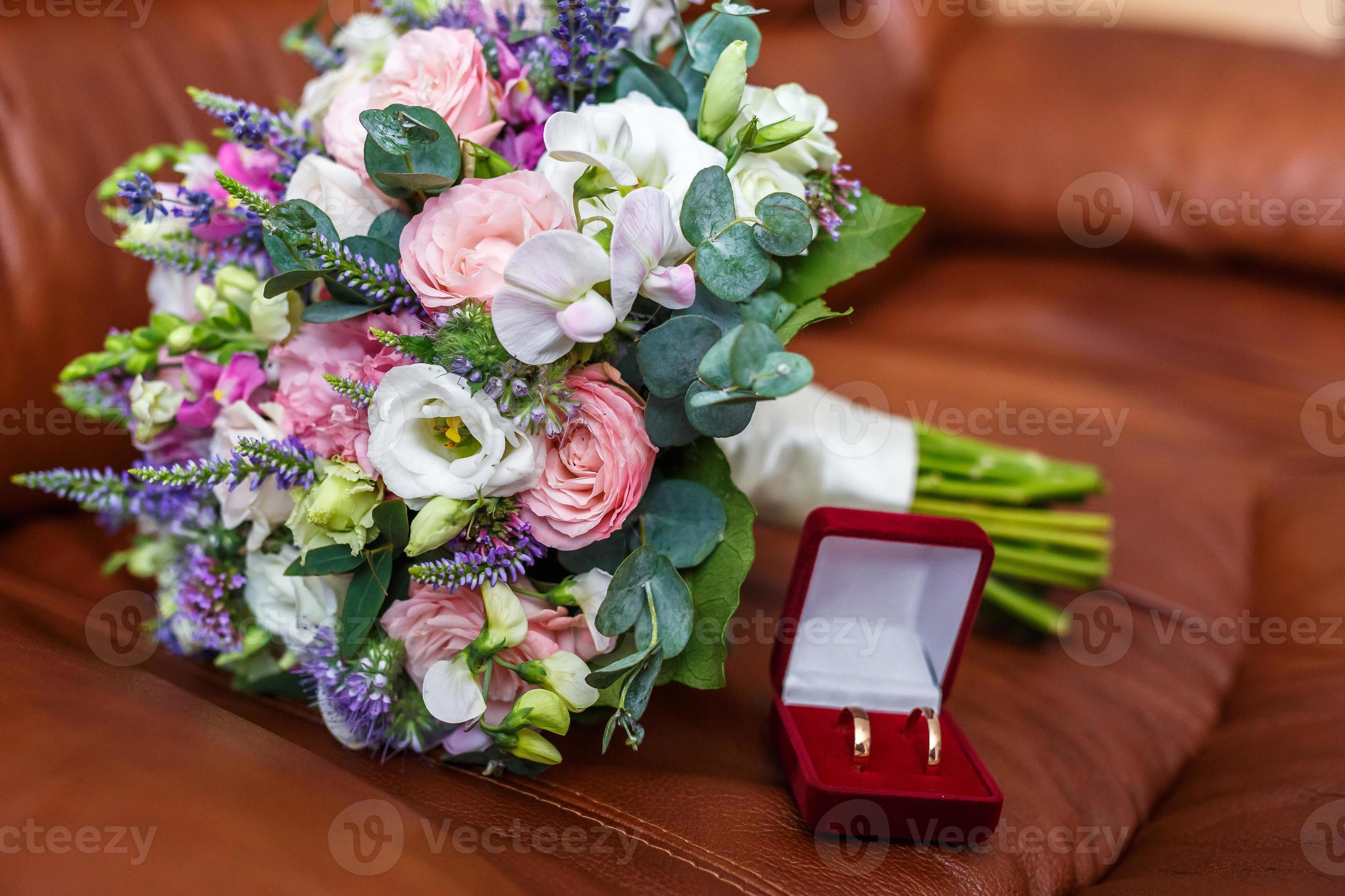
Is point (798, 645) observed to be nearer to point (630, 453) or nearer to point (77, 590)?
point (630, 453)

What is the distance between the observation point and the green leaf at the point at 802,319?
59cm

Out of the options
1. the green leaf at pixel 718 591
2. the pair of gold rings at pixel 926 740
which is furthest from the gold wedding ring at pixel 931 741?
the green leaf at pixel 718 591

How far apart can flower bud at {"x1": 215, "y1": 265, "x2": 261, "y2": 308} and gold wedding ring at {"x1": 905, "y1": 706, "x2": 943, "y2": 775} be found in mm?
556

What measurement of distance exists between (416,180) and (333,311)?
0.35 ft

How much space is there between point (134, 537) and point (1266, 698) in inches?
39.8

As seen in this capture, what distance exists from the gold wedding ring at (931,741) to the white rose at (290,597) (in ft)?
1.31

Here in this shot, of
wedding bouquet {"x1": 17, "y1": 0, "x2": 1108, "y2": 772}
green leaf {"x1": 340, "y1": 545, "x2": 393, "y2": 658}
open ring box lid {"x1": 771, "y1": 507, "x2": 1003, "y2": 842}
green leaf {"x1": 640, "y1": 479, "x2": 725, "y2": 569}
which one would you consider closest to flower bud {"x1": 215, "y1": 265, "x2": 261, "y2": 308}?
wedding bouquet {"x1": 17, "y1": 0, "x2": 1108, "y2": 772}

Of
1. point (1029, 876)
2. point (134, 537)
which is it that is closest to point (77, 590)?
point (134, 537)

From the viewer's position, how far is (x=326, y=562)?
0.57 m

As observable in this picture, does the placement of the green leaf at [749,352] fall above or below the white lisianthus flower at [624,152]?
below

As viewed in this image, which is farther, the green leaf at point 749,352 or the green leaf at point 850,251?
the green leaf at point 850,251

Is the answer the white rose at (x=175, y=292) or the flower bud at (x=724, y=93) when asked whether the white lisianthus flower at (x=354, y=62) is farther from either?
the flower bud at (x=724, y=93)

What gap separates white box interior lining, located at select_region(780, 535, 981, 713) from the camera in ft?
2.24

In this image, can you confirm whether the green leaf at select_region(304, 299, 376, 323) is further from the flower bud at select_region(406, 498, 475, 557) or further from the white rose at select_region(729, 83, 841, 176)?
the white rose at select_region(729, 83, 841, 176)
